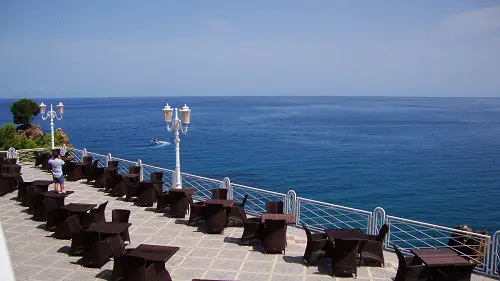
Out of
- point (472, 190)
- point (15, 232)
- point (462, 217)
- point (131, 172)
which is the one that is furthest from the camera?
point (472, 190)

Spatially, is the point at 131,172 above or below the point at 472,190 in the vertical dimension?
above

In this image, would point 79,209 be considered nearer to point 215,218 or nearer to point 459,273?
point 215,218

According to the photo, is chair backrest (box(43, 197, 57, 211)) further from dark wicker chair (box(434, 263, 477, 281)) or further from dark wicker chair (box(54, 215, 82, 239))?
dark wicker chair (box(434, 263, 477, 281))

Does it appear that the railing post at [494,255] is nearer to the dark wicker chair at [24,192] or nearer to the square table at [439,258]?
the square table at [439,258]

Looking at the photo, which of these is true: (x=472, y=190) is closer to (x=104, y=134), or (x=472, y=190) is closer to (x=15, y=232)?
(x=15, y=232)

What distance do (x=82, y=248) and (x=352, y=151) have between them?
154ft

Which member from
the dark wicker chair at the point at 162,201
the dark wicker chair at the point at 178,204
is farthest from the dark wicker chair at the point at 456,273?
the dark wicker chair at the point at 162,201

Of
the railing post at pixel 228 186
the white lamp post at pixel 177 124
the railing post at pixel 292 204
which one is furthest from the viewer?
the railing post at pixel 228 186

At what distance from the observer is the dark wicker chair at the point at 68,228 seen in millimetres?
9947

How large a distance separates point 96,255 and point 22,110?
42.1m

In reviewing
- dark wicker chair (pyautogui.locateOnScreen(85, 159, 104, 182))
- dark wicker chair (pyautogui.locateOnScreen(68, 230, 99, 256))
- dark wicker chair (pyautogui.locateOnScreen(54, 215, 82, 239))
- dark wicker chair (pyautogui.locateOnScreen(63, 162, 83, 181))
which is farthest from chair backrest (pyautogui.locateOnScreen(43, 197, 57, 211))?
dark wicker chair (pyautogui.locateOnScreen(63, 162, 83, 181))

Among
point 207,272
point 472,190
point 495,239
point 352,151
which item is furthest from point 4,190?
point 352,151

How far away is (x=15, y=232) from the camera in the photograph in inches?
423

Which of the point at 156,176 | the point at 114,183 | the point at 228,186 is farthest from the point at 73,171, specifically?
the point at 228,186
